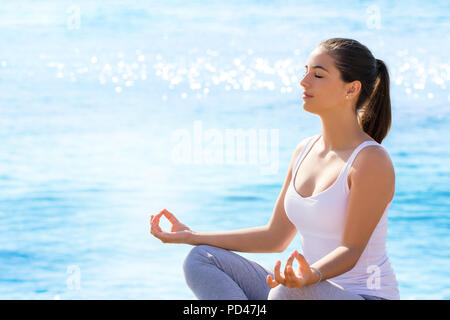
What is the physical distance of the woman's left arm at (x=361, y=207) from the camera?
1729 millimetres

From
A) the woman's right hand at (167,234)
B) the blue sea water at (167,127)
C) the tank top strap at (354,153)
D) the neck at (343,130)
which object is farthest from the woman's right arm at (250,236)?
the blue sea water at (167,127)

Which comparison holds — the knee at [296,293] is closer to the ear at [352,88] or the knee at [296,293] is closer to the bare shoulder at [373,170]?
the bare shoulder at [373,170]

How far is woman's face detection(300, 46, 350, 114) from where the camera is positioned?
1.89 meters

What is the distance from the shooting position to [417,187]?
7.41m

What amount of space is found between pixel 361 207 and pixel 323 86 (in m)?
0.34

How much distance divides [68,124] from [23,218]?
3817mm

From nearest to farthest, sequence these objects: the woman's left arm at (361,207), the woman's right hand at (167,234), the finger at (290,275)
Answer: the finger at (290,275) < the woman's left arm at (361,207) < the woman's right hand at (167,234)

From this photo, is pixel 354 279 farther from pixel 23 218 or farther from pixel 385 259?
pixel 23 218

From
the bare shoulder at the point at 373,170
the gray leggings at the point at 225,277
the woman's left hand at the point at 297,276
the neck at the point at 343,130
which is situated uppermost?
the neck at the point at 343,130

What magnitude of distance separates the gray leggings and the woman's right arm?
0.14 ft

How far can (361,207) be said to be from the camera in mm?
1754

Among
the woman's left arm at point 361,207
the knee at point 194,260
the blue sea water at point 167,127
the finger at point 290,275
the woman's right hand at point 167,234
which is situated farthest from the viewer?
the blue sea water at point 167,127

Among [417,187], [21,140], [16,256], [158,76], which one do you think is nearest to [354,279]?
[16,256]

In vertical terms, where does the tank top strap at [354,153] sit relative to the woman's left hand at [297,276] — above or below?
above
